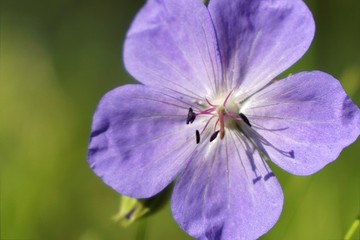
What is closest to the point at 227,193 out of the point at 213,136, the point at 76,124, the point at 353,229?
the point at 213,136

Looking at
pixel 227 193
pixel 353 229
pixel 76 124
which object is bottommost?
pixel 76 124

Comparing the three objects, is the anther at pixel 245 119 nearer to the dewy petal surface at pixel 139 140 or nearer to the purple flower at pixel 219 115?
the purple flower at pixel 219 115

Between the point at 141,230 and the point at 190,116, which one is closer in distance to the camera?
the point at 190,116

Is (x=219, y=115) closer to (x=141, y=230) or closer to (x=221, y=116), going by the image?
(x=221, y=116)

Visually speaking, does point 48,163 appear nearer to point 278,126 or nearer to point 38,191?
point 38,191

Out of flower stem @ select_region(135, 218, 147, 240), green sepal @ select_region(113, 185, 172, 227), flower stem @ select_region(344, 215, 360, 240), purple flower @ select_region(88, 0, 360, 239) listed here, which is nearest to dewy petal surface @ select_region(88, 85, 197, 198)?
purple flower @ select_region(88, 0, 360, 239)

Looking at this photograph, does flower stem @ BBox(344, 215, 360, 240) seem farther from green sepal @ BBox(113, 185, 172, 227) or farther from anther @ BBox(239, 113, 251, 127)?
green sepal @ BBox(113, 185, 172, 227)

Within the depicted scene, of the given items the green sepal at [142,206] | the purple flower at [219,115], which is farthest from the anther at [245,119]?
the green sepal at [142,206]
